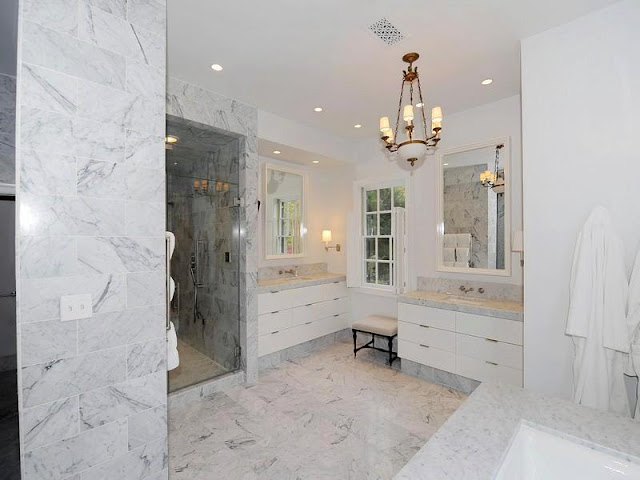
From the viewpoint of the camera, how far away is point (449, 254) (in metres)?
3.75

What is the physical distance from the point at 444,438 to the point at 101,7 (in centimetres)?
247

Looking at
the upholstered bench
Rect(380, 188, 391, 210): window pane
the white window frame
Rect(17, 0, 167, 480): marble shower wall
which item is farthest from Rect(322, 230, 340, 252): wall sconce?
Rect(17, 0, 167, 480): marble shower wall

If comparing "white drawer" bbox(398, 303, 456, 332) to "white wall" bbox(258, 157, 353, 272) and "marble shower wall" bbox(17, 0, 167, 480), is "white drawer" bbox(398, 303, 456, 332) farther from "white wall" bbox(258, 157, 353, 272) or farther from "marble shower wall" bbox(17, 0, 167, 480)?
"marble shower wall" bbox(17, 0, 167, 480)

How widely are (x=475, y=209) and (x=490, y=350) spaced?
152 cm

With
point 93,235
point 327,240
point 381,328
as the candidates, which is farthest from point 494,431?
point 327,240

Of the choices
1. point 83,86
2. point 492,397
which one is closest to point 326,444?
point 492,397

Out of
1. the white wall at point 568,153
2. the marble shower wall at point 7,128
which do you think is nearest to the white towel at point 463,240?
the white wall at point 568,153

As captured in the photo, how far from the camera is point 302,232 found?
15.6 ft

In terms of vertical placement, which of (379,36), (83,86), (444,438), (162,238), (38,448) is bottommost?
(38,448)

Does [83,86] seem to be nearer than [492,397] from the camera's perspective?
No

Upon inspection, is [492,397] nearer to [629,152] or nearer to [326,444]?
[326,444]

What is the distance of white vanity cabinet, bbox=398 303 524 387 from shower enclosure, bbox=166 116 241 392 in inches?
76.6

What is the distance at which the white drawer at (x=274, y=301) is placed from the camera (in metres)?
3.64

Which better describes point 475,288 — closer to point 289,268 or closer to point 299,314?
point 299,314
